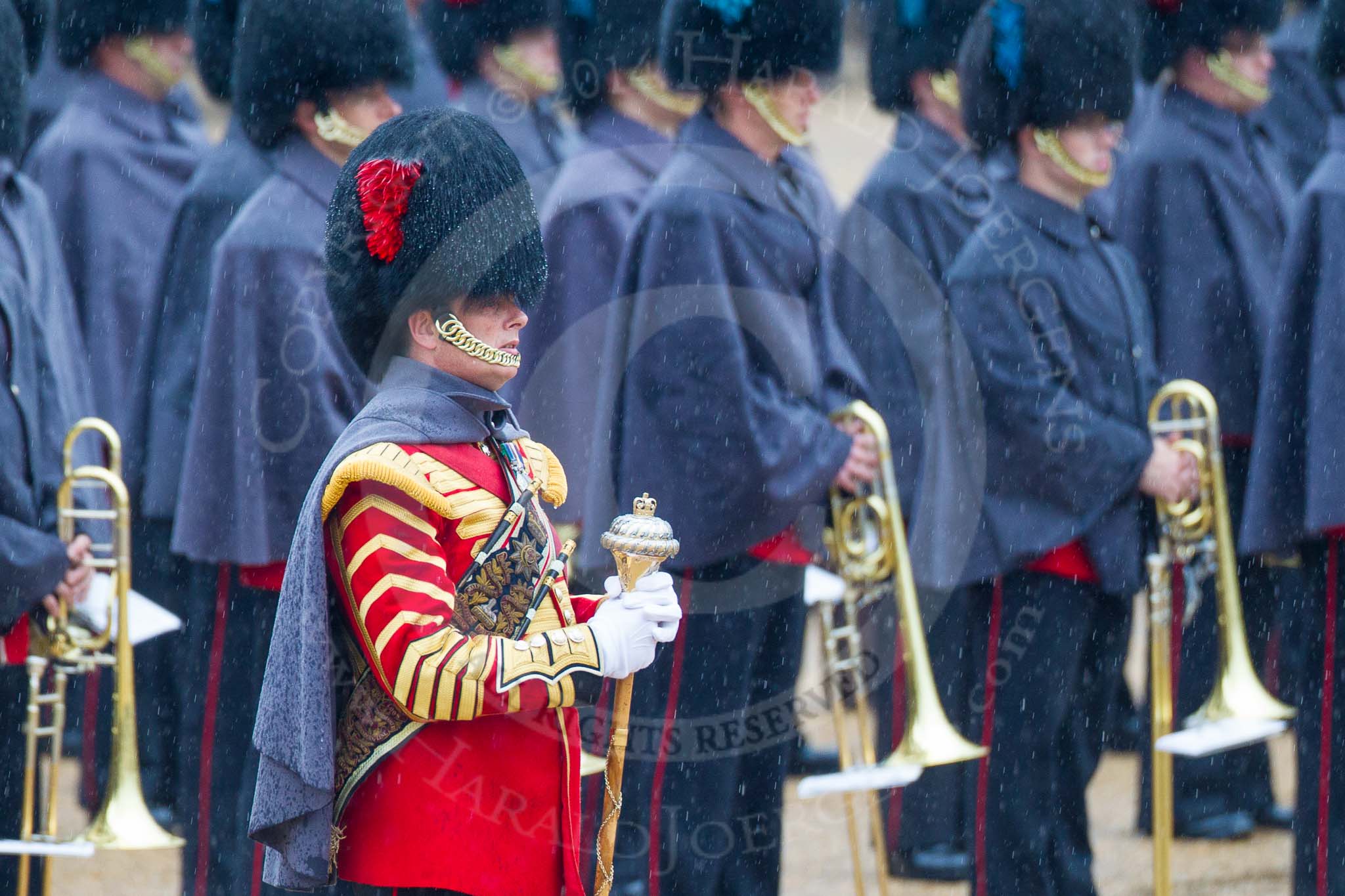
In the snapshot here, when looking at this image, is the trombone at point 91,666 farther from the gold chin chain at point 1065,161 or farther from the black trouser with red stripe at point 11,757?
the gold chin chain at point 1065,161

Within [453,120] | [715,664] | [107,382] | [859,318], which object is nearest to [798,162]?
[859,318]

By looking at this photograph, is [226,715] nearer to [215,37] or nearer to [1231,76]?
[215,37]

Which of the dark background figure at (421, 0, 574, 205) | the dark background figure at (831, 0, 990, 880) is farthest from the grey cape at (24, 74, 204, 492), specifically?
the dark background figure at (831, 0, 990, 880)

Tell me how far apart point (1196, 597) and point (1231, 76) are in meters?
1.71

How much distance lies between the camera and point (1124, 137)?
6.84 meters

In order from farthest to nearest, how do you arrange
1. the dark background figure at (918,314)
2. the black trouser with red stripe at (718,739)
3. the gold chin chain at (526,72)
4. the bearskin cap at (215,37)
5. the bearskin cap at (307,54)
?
the gold chin chain at (526,72), the bearskin cap at (215,37), the dark background figure at (918,314), the bearskin cap at (307,54), the black trouser with red stripe at (718,739)

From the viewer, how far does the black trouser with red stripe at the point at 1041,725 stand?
4625mm

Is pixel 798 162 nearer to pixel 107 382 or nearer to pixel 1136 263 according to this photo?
pixel 1136 263

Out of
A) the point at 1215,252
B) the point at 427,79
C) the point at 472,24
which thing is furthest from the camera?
the point at 427,79

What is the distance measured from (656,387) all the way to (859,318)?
1.20m

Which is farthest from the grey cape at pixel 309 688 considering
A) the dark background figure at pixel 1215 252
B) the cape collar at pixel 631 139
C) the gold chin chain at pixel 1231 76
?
the gold chin chain at pixel 1231 76

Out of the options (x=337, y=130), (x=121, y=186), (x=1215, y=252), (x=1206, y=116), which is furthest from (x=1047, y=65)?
(x=121, y=186)

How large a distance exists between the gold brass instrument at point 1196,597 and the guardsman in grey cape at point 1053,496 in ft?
0.18

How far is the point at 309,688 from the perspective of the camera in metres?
2.85
